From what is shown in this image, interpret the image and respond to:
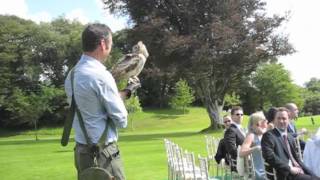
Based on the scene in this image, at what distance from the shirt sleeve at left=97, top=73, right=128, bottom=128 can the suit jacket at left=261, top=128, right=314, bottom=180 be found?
3666 mm

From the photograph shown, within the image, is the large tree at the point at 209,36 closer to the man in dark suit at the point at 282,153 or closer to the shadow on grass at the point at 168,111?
the man in dark suit at the point at 282,153

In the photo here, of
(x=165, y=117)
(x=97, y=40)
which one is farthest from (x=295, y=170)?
(x=165, y=117)

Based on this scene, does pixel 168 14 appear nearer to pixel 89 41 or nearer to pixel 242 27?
pixel 242 27

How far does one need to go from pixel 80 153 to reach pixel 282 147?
4079 millimetres

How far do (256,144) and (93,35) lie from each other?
4874 mm

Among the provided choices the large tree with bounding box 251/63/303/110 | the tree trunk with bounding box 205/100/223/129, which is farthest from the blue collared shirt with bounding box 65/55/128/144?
the large tree with bounding box 251/63/303/110

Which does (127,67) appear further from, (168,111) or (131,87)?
(168,111)

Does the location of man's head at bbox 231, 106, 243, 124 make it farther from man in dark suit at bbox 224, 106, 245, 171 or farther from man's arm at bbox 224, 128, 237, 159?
man's arm at bbox 224, 128, 237, 159

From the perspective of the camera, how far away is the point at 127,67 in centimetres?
482

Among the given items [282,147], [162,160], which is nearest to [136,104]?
[162,160]

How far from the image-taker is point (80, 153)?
177 inches

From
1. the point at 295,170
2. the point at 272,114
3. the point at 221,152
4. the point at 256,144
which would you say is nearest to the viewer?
the point at 295,170

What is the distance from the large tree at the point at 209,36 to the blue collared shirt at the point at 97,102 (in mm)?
31622

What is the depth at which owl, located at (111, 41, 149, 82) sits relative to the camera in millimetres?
4789
